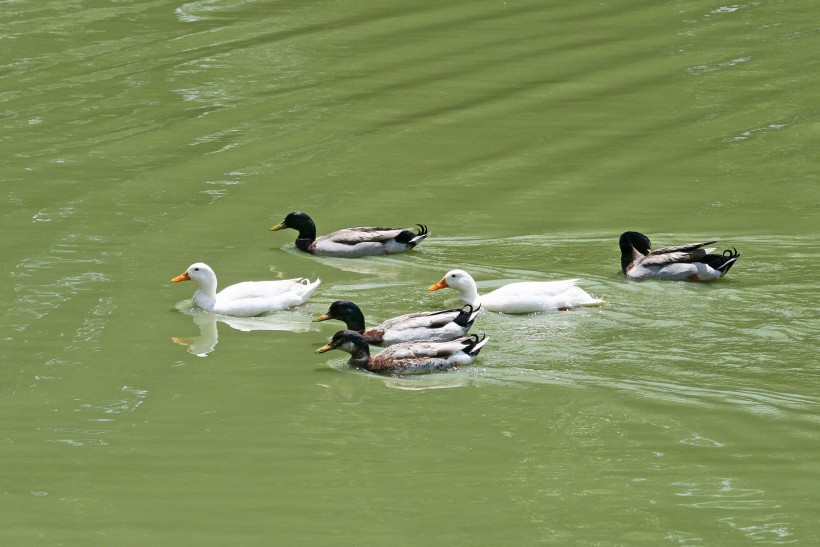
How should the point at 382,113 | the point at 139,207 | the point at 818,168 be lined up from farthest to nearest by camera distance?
1. the point at 382,113
2. the point at 818,168
3. the point at 139,207

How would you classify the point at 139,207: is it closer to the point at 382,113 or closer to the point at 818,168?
the point at 382,113

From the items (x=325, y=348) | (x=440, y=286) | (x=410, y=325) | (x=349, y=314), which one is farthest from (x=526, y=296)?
(x=325, y=348)

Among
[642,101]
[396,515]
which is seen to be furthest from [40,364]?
[642,101]

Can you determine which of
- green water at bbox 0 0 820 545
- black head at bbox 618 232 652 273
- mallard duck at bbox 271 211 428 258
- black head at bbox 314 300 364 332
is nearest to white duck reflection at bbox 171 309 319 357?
green water at bbox 0 0 820 545

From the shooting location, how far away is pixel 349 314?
13023 mm

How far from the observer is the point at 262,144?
1922 cm

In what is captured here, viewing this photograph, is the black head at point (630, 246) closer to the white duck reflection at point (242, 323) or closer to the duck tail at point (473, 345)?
the duck tail at point (473, 345)

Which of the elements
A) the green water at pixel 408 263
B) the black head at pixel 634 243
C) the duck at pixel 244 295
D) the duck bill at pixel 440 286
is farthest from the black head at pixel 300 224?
the black head at pixel 634 243

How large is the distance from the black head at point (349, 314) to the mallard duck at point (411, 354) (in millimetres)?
531

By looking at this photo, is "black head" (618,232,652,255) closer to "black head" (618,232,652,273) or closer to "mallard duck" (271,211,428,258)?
"black head" (618,232,652,273)

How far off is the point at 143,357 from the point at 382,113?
8.47 meters

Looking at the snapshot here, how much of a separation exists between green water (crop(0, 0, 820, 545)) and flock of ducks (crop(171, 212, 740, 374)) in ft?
0.64

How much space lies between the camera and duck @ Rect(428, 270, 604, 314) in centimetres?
1362

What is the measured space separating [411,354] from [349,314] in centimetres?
86
